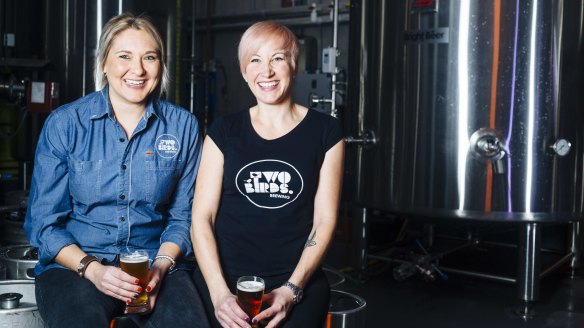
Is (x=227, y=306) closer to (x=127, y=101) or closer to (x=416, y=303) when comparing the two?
(x=127, y=101)

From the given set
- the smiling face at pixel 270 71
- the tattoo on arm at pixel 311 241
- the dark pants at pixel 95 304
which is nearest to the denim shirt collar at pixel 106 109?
the smiling face at pixel 270 71

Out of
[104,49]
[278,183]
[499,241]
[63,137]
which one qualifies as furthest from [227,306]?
[499,241]

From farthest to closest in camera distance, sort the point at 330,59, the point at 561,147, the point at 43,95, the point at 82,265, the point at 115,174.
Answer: the point at 330,59 → the point at 43,95 → the point at 561,147 → the point at 115,174 → the point at 82,265

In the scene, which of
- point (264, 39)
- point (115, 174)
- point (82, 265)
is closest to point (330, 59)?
point (264, 39)

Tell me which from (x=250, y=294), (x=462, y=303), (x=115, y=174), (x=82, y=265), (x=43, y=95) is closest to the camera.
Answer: (x=250, y=294)

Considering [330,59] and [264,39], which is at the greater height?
[330,59]

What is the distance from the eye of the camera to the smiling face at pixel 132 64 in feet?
5.45

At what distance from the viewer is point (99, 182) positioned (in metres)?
1.64

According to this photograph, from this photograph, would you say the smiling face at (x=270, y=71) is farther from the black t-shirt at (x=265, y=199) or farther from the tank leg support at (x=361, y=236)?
the tank leg support at (x=361, y=236)

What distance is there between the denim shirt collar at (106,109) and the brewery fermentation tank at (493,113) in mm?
1799

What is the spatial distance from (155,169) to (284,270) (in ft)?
1.35

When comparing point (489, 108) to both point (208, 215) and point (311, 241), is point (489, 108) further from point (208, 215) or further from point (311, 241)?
point (208, 215)

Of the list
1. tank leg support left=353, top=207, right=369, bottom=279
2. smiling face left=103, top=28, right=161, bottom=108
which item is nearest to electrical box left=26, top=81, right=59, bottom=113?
tank leg support left=353, top=207, right=369, bottom=279

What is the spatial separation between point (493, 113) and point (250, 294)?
2021 millimetres
